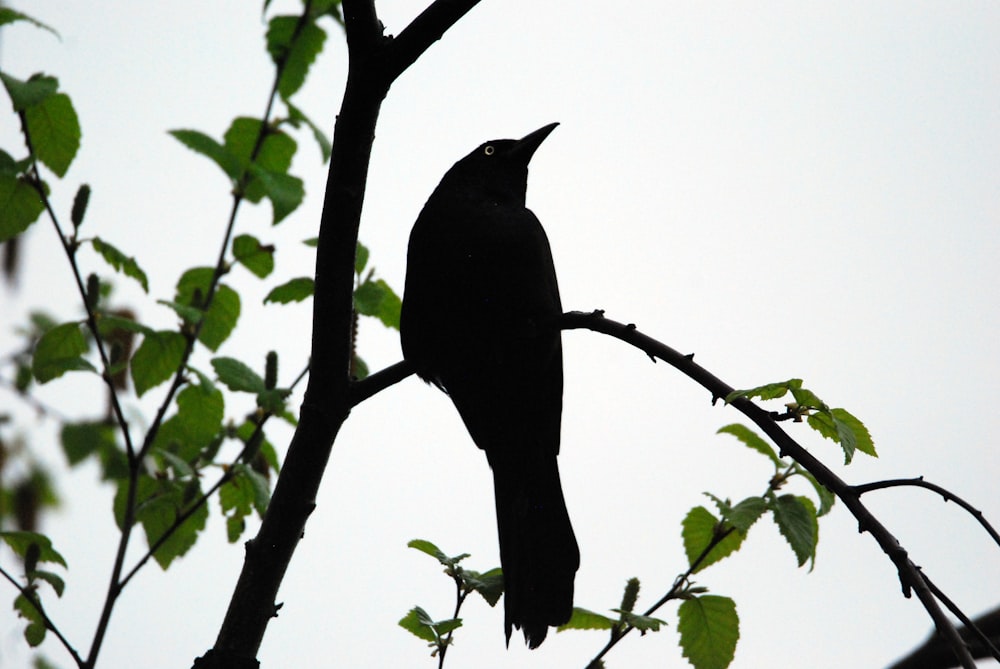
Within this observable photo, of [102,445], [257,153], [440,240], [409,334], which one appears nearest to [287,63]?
[257,153]

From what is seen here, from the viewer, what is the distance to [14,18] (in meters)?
2.83

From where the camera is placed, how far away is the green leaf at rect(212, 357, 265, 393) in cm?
283

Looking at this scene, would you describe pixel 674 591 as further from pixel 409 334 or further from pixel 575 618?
pixel 409 334

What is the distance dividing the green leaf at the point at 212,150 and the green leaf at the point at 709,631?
1.90 meters

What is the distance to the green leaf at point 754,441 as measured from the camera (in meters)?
2.54

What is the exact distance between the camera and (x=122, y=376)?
373cm

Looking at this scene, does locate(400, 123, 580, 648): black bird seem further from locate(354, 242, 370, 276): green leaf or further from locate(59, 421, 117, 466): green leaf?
locate(59, 421, 117, 466): green leaf

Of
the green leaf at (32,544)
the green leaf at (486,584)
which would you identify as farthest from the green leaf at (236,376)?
the green leaf at (486,584)

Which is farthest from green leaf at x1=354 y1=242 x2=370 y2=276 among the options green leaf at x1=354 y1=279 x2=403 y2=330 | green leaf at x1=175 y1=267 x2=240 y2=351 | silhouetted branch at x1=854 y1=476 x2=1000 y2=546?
silhouetted branch at x1=854 y1=476 x2=1000 y2=546

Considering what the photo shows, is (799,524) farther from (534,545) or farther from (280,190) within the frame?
(280,190)

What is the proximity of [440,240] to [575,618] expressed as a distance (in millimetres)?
1288

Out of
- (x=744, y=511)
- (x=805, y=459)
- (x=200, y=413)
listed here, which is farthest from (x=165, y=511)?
(x=805, y=459)

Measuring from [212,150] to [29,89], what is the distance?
548 millimetres

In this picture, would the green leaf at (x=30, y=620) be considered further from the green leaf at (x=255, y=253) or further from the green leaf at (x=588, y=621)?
the green leaf at (x=588, y=621)
